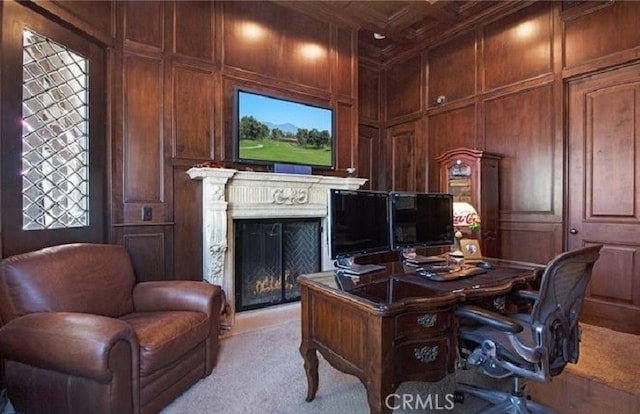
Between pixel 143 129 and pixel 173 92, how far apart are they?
0.46 meters

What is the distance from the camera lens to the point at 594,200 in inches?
132

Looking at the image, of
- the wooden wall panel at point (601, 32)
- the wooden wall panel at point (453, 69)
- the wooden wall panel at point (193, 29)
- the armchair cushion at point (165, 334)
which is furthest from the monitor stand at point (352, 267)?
the wooden wall panel at point (453, 69)

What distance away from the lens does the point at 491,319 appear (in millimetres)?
1522

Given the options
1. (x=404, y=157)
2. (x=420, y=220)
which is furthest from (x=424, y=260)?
(x=404, y=157)

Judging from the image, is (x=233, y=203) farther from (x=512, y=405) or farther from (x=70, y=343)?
(x=512, y=405)

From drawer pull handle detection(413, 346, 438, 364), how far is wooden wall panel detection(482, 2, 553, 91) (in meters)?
3.44

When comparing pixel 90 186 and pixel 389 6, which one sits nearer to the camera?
pixel 90 186

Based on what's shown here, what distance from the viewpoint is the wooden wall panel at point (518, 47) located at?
144 inches

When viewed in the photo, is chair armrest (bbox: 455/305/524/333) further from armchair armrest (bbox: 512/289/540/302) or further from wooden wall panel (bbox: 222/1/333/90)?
wooden wall panel (bbox: 222/1/333/90)

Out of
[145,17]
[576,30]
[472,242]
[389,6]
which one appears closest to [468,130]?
[576,30]

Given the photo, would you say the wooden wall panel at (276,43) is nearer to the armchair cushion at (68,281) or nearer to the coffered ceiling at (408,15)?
the coffered ceiling at (408,15)

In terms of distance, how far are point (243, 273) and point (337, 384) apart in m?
1.73

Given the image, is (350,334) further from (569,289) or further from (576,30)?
(576,30)

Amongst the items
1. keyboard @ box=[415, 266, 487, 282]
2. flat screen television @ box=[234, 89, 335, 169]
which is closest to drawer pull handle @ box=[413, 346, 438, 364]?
keyboard @ box=[415, 266, 487, 282]
